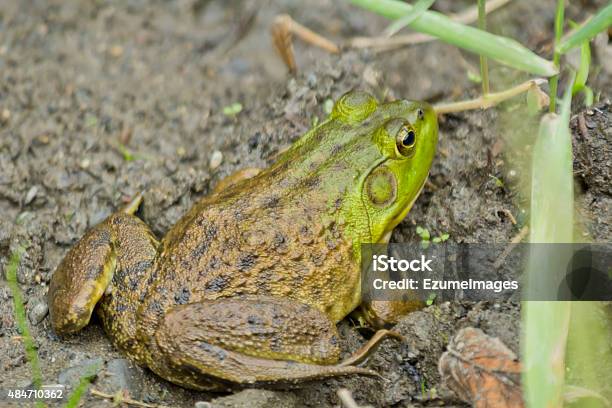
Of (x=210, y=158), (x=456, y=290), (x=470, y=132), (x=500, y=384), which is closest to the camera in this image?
(x=500, y=384)

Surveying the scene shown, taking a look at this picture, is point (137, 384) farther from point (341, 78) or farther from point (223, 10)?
point (223, 10)

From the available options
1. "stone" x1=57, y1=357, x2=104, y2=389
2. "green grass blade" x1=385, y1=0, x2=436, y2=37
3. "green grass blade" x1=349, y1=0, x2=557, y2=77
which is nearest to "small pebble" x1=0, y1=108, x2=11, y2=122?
"stone" x1=57, y1=357, x2=104, y2=389

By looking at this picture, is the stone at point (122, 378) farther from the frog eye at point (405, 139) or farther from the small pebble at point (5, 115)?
the small pebble at point (5, 115)

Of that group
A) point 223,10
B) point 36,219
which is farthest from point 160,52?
point 36,219

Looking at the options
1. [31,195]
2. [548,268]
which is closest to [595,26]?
[548,268]

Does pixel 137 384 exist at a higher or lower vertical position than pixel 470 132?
lower

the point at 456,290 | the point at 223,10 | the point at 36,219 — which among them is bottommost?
the point at 456,290
